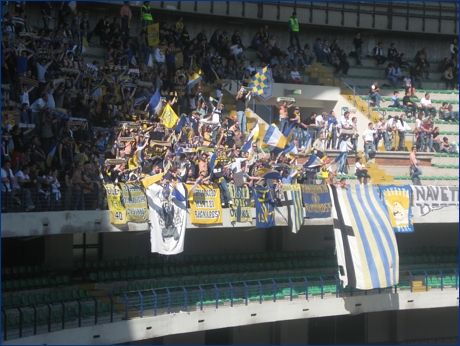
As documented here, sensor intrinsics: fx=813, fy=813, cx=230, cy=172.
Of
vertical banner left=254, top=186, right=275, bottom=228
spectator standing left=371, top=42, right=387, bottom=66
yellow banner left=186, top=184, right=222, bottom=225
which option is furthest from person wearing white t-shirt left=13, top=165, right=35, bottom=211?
spectator standing left=371, top=42, right=387, bottom=66

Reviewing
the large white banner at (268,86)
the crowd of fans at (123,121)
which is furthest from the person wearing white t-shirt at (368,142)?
the large white banner at (268,86)

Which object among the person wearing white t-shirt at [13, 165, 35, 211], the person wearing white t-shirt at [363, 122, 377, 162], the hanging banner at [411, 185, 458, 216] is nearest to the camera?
the person wearing white t-shirt at [13, 165, 35, 211]

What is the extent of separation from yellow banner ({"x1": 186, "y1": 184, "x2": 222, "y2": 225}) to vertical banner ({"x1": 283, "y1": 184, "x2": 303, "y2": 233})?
6.33 ft

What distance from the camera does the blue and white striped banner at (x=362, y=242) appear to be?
2014 cm

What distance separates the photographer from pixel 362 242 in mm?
20188

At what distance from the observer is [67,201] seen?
56.7ft

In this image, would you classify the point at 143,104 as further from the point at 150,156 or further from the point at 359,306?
the point at 359,306

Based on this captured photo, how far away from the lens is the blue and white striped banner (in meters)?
20.1

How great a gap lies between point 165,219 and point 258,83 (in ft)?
27.3

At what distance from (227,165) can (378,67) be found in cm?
1300

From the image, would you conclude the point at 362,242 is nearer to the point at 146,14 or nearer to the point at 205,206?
the point at 205,206

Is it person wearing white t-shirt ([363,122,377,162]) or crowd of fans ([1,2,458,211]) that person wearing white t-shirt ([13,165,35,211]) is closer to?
crowd of fans ([1,2,458,211])

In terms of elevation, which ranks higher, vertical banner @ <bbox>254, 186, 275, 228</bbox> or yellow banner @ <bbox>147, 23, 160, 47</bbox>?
yellow banner @ <bbox>147, 23, 160, 47</bbox>

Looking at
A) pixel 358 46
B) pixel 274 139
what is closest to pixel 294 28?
pixel 358 46
